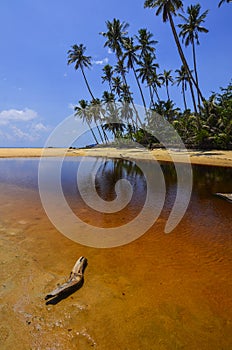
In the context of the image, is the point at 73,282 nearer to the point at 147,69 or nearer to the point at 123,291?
the point at 123,291

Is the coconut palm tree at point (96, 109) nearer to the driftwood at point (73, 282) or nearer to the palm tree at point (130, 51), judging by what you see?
the palm tree at point (130, 51)

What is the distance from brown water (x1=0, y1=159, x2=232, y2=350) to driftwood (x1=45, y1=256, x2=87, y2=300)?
0.41ft

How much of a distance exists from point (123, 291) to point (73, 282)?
2.99 feet

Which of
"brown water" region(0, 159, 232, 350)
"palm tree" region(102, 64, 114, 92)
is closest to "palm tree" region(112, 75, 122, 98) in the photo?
"palm tree" region(102, 64, 114, 92)

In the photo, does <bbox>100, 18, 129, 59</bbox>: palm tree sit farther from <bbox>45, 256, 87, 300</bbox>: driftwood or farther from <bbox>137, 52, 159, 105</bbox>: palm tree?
<bbox>45, 256, 87, 300</bbox>: driftwood

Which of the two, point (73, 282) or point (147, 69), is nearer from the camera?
point (73, 282)

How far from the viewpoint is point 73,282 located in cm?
358

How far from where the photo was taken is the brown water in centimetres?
268

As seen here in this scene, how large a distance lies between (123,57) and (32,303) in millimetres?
43493

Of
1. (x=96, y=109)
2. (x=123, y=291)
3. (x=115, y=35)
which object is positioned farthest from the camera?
(x=96, y=109)

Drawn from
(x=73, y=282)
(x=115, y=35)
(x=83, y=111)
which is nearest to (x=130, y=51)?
(x=115, y=35)

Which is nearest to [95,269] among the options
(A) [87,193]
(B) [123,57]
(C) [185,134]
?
(A) [87,193]

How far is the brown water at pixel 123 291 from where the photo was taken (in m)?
2.68

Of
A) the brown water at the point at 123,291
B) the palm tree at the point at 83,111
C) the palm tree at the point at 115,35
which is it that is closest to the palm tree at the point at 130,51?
the palm tree at the point at 115,35
